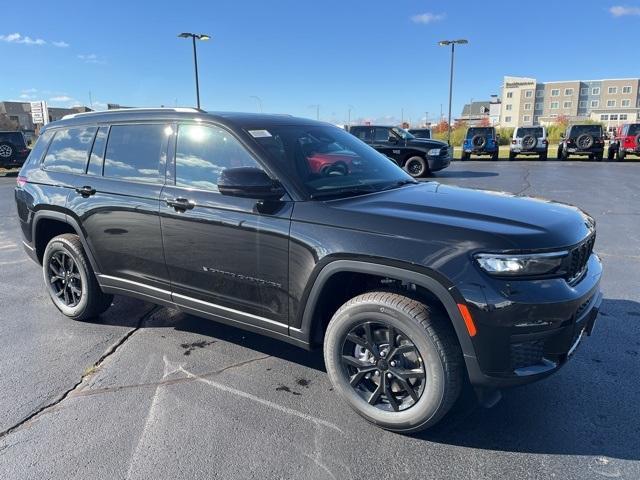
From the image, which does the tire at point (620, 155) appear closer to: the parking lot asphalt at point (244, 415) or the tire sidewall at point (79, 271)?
the parking lot asphalt at point (244, 415)

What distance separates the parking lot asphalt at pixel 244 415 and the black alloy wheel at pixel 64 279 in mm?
215

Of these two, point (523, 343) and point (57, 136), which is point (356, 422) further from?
point (57, 136)

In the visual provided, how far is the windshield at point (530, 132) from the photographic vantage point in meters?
24.2

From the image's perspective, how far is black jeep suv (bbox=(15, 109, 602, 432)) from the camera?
7.96ft

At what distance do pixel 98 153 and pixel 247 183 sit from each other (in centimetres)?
183

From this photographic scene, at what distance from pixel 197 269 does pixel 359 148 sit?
1.60m

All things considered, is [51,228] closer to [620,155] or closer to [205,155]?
[205,155]

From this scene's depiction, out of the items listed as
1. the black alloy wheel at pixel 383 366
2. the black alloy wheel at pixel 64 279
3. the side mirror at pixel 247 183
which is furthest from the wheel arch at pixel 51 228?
the black alloy wheel at pixel 383 366

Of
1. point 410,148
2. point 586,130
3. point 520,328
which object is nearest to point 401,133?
point 410,148

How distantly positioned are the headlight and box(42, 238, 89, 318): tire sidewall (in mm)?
3304

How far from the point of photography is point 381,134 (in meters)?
16.9

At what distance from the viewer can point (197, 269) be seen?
339 centimetres

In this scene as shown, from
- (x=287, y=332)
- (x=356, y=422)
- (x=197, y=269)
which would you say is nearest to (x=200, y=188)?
(x=197, y=269)

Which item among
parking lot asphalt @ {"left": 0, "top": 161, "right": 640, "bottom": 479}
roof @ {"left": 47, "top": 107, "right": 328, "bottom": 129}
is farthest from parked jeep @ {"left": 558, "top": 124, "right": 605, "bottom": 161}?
roof @ {"left": 47, "top": 107, "right": 328, "bottom": 129}
